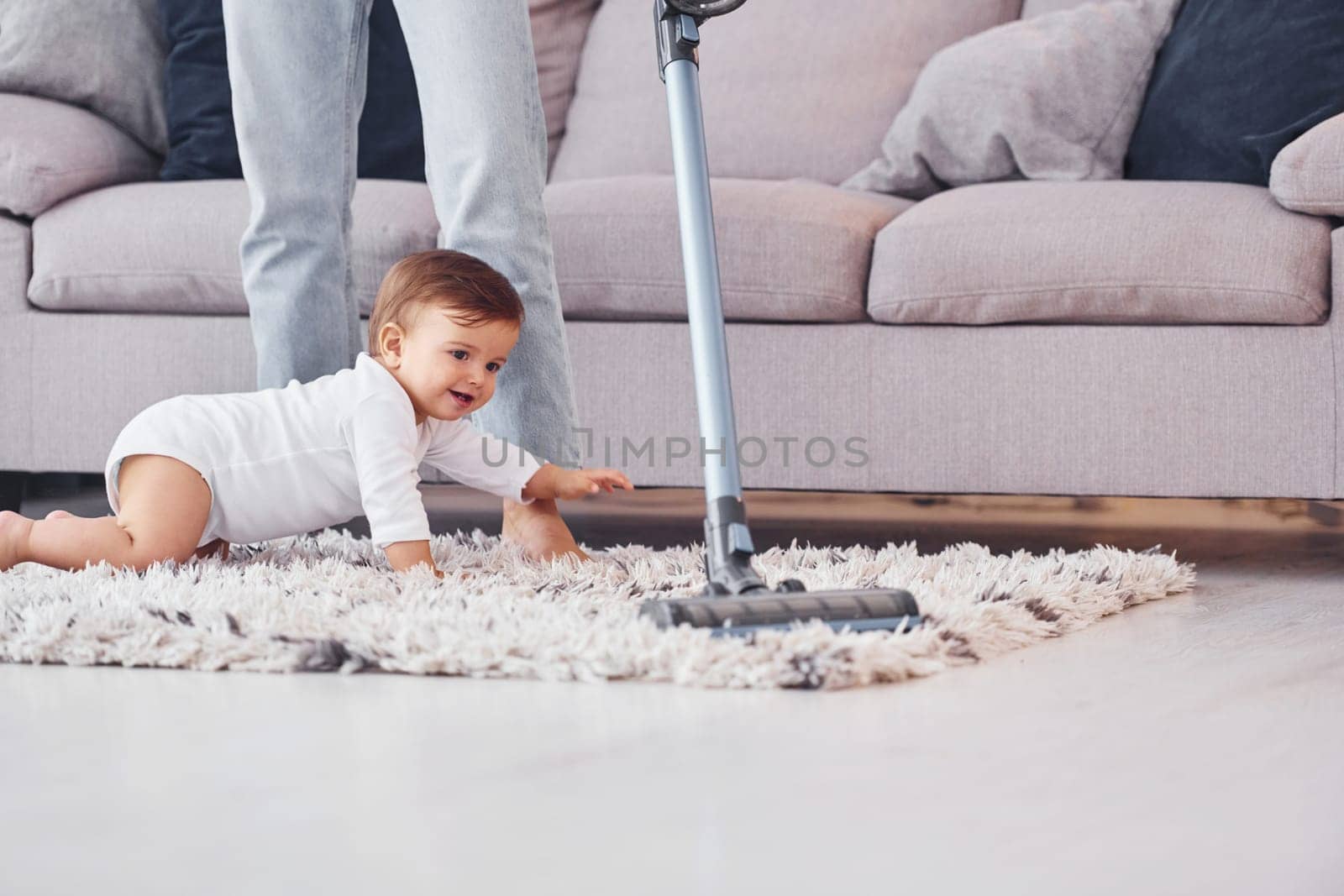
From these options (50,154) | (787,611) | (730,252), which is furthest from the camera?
(50,154)

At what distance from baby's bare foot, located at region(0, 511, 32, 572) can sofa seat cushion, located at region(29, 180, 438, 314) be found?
0.53 m

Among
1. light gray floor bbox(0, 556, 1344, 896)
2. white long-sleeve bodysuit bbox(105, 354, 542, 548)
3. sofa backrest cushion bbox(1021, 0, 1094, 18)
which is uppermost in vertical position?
sofa backrest cushion bbox(1021, 0, 1094, 18)

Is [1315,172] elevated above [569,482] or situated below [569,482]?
above

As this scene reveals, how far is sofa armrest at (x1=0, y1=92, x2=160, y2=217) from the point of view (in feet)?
5.89

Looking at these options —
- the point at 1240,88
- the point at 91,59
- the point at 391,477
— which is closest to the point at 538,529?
the point at 391,477

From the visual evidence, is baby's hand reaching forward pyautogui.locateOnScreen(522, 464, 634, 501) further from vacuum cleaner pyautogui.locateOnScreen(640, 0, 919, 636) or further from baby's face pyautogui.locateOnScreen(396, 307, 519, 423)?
vacuum cleaner pyautogui.locateOnScreen(640, 0, 919, 636)

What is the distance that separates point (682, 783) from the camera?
0.67 m

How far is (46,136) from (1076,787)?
168 cm

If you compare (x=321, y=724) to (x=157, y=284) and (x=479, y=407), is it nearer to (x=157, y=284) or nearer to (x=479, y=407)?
(x=479, y=407)

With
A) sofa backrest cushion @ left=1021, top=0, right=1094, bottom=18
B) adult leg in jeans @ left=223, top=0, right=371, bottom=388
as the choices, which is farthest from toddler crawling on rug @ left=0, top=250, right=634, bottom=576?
sofa backrest cushion @ left=1021, top=0, right=1094, bottom=18

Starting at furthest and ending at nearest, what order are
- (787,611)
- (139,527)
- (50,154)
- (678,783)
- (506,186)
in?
(50,154) < (506,186) < (139,527) < (787,611) < (678,783)

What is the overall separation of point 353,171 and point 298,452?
0.41m

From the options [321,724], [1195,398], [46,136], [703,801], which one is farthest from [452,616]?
[46,136]

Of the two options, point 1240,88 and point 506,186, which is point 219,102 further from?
point 1240,88
